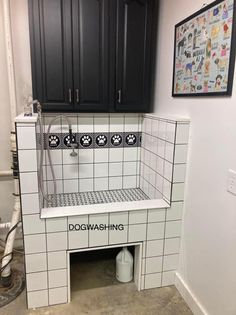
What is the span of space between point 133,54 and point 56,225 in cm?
140

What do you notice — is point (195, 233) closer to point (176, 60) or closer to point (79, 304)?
point (79, 304)

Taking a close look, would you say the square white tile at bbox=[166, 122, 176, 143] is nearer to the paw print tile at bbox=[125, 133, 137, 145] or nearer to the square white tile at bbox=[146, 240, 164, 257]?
the paw print tile at bbox=[125, 133, 137, 145]

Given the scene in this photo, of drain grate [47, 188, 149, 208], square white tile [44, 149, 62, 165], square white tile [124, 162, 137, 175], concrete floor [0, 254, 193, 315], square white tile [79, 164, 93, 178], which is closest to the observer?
concrete floor [0, 254, 193, 315]

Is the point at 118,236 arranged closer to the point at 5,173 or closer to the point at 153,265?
the point at 153,265

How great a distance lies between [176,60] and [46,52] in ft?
3.09

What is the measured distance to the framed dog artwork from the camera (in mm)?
1306

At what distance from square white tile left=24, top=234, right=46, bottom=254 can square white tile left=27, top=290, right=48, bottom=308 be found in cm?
31

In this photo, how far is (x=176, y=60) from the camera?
1820 mm

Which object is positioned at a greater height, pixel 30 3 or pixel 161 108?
pixel 30 3

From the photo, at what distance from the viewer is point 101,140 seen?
89.3 inches

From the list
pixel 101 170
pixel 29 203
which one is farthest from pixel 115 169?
pixel 29 203

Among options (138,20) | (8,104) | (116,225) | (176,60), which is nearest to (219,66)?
(176,60)

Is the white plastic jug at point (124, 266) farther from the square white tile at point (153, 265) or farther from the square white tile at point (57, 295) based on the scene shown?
the square white tile at point (57, 295)

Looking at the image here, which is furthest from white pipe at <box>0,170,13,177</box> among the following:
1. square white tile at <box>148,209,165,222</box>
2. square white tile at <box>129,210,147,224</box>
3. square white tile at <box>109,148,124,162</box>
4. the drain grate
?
Result: square white tile at <box>148,209,165,222</box>
